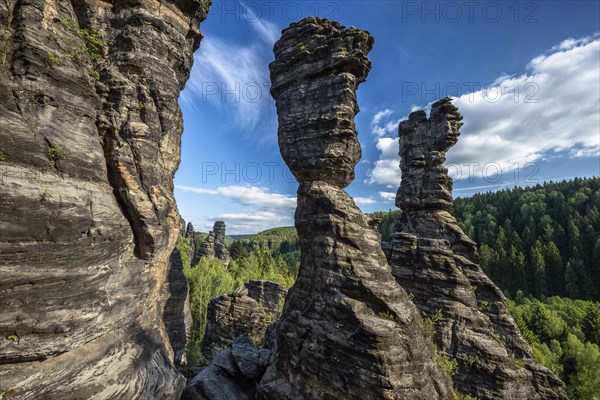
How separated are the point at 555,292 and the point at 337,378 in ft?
375

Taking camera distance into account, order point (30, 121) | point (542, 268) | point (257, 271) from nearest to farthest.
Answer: point (30, 121) < point (257, 271) < point (542, 268)

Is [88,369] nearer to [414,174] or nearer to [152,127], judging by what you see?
[152,127]

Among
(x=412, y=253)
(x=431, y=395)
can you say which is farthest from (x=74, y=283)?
(x=412, y=253)

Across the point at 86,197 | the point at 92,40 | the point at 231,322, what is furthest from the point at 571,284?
the point at 92,40

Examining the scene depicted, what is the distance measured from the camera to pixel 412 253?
27203mm

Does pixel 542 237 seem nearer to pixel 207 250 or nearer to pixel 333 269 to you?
pixel 207 250

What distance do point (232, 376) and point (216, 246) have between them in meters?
86.7

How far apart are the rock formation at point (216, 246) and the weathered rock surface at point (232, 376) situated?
74472 millimetres

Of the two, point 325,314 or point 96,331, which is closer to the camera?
point 96,331

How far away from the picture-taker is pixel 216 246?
10194 centimetres

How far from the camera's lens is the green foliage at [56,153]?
9.94 meters

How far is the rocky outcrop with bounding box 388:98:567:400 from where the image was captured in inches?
870

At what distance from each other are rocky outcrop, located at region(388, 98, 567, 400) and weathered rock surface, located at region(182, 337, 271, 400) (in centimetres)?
1510

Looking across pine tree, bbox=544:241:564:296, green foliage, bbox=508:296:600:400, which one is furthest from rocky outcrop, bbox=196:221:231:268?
pine tree, bbox=544:241:564:296
